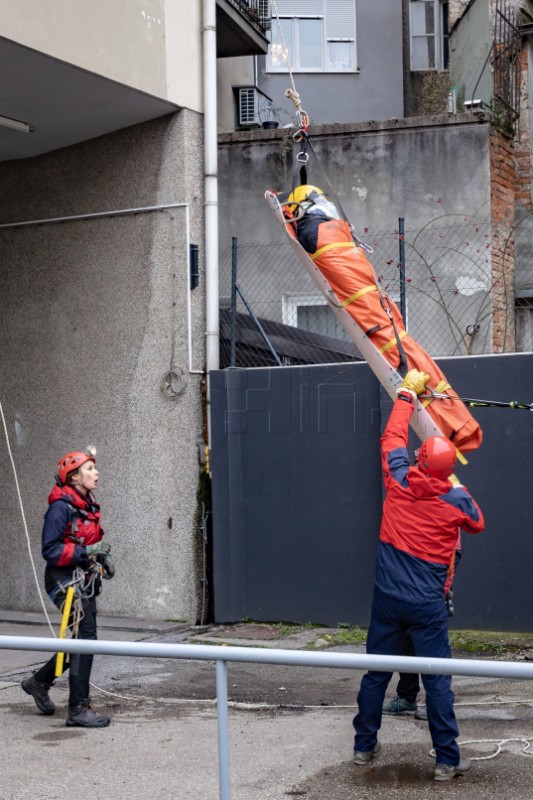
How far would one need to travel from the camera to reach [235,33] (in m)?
13.0

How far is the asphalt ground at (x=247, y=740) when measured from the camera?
5.00m

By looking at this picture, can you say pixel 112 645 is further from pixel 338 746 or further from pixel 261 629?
pixel 261 629

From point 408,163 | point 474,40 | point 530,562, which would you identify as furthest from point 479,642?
point 474,40

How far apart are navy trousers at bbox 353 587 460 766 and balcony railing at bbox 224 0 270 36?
29.5 feet

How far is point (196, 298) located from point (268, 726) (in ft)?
16.8

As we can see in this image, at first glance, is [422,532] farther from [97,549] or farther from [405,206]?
[405,206]

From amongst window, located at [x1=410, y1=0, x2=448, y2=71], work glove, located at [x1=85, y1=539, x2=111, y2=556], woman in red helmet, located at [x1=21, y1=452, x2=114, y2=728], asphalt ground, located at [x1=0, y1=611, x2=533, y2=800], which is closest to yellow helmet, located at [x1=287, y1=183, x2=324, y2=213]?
woman in red helmet, located at [x1=21, y1=452, x2=114, y2=728]

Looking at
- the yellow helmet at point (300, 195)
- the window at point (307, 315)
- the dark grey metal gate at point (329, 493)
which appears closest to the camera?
the yellow helmet at point (300, 195)

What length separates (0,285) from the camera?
1148 cm

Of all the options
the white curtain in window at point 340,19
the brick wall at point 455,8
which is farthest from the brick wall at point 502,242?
the white curtain in window at point 340,19

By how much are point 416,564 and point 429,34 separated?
1735cm

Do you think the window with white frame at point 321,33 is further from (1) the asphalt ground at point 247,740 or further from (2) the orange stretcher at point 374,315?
(1) the asphalt ground at point 247,740

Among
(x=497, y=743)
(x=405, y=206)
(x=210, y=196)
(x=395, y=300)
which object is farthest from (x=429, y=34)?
(x=497, y=743)

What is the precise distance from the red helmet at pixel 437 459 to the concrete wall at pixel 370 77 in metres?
14.6
